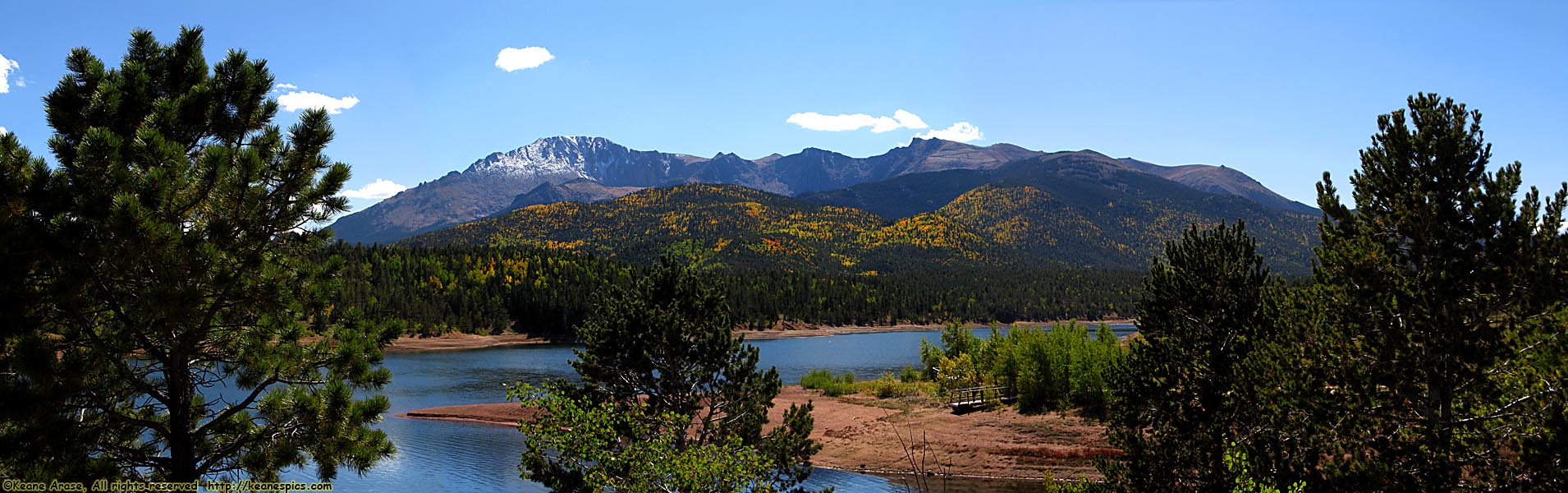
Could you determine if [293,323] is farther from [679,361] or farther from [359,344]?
[679,361]

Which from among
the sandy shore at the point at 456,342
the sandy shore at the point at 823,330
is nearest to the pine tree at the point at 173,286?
the sandy shore at the point at 456,342

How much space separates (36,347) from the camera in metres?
9.30

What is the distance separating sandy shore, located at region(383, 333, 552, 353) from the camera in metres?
117

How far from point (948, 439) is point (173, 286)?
3915 cm

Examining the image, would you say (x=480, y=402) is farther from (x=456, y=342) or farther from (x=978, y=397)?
(x=456, y=342)

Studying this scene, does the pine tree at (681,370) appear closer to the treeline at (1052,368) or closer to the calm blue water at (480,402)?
the calm blue water at (480,402)

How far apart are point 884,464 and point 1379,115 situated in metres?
28.5

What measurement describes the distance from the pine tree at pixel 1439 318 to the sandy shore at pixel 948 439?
19004 mm

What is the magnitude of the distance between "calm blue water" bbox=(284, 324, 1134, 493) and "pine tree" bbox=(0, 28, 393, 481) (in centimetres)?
190

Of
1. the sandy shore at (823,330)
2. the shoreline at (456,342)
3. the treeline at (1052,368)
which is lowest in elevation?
the sandy shore at (823,330)

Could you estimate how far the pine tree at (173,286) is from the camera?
30.4ft

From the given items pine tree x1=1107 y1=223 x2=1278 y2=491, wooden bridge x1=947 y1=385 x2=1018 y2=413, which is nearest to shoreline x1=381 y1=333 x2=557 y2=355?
wooden bridge x1=947 y1=385 x2=1018 y2=413

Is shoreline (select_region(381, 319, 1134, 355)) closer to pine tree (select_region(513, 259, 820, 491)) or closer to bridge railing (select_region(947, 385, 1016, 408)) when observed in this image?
bridge railing (select_region(947, 385, 1016, 408))

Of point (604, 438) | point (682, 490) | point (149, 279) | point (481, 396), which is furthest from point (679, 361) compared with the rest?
point (481, 396)
